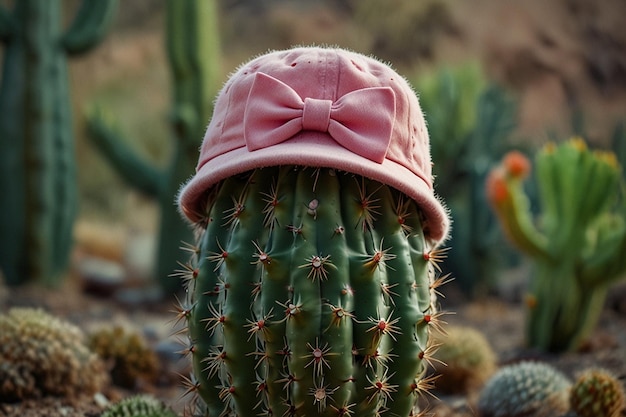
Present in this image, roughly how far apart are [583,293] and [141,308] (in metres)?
4.11

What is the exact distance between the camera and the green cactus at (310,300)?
203 cm

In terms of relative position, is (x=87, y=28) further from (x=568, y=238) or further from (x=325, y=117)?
(x=325, y=117)

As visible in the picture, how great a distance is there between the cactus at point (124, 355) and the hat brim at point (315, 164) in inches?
72.2

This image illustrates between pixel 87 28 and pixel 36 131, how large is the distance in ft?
3.44

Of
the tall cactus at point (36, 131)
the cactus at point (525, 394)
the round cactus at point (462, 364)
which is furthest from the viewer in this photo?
the tall cactus at point (36, 131)

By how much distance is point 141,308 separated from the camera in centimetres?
720

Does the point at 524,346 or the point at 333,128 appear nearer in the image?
the point at 333,128

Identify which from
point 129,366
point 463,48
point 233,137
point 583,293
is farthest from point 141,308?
point 463,48

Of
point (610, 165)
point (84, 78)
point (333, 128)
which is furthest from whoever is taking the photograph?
point (84, 78)

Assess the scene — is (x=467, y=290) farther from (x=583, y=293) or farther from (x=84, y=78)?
(x=84, y=78)

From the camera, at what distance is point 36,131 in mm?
6617

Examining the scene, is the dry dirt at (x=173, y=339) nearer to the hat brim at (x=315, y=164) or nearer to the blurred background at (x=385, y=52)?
the hat brim at (x=315, y=164)

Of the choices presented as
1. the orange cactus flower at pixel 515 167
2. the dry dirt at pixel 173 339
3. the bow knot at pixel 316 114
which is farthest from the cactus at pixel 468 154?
the bow knot at pixel 316 114

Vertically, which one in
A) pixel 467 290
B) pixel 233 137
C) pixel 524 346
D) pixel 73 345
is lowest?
pixel 467 290
